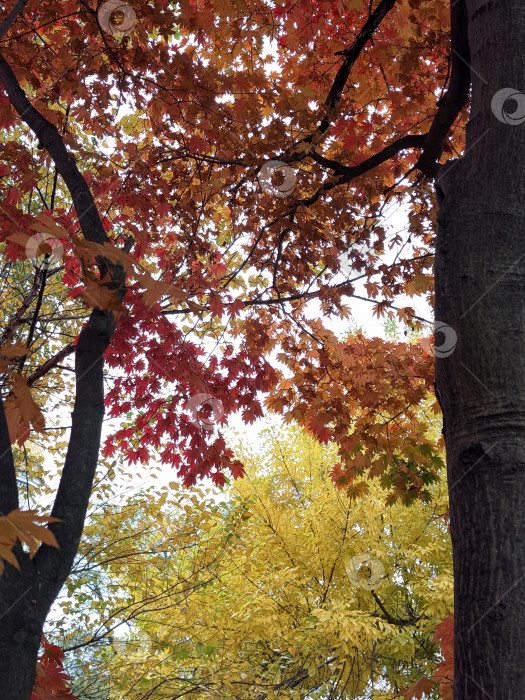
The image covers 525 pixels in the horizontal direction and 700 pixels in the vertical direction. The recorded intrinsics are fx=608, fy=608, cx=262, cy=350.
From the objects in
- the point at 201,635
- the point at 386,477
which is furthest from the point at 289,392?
the point at 201,635

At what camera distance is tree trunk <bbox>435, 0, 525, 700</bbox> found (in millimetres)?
1603

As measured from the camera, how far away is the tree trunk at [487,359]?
160 centimetres

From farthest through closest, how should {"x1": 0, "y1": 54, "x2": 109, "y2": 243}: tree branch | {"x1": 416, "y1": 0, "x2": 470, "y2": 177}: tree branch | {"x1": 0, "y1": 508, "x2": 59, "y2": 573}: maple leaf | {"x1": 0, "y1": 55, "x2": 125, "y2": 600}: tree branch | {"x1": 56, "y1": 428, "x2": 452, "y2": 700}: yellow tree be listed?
{"x1": 56, "y1": 428, "x2": 452, "y2": 700}: yellow tree, {"x1": 416, "y1": 0, "x2": 470, "y2": 177}: tree branch, {"x1": 0, "y1": 54, "x2": 109, "y2": 243}: tree branch, {"x1": 0, "y1": 55, "x2": 125, "y2": 600}: tree branch, {"x1": 0, "y1": 508, "x2": 59, "y2": 573}: maple leaf

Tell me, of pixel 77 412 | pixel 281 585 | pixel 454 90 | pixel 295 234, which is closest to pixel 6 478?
pixel 77 412

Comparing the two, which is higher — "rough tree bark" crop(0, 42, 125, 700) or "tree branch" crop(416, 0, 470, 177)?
"tree branch" crop(416, 0, 470, 177)

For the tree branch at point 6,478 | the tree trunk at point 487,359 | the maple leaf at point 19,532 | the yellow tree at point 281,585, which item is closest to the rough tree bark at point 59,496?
the tree branch at point 6,478

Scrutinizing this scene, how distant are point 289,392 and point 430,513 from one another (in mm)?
3611

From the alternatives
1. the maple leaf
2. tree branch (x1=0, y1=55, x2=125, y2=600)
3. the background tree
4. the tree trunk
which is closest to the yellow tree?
the background tree

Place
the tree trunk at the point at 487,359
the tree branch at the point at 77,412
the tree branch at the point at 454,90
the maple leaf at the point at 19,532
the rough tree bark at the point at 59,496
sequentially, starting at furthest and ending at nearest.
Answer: the tree branch at the point at 454,90 < the tree branch at the point at 77,412 < the rough tree bark at the point at 59,496 < the tree trunk at the point at 487,359 < the maple leaf at the point at 19,532

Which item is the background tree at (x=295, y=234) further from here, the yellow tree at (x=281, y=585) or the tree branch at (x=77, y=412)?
the yellow tree at (x=281, y=585)

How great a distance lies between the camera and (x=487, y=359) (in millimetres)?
1853

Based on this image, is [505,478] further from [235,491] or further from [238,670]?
[235,491]

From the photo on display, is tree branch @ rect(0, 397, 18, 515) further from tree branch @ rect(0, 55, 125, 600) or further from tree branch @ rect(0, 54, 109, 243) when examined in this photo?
tree branch @ rect(0, 54, 109, 243)

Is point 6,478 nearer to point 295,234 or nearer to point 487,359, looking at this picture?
point 487,359
